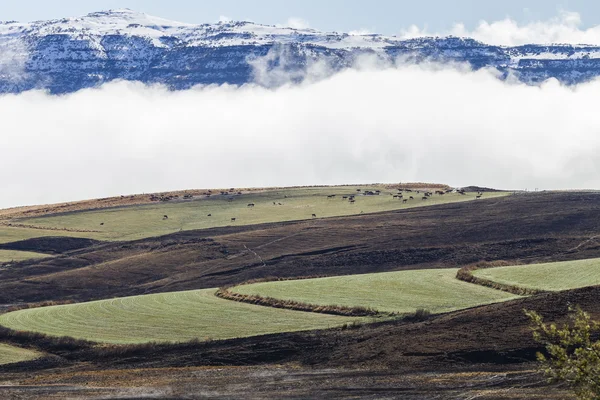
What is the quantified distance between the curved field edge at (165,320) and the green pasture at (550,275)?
15.3 metres

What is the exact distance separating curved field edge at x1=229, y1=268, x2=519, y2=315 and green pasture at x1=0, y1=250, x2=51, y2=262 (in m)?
53.9

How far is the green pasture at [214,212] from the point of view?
15812 centimetres

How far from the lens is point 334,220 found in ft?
489

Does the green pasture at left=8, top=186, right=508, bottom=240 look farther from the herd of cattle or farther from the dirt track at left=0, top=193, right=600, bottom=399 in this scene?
the dirt track at left=0, top=193, right=600, bottom=399

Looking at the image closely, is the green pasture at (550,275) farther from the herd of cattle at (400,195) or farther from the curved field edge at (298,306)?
the herd of cattle at (400,195)

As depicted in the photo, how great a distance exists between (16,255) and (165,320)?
70.1 m

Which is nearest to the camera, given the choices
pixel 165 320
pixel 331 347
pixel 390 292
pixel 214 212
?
pixel 331 347

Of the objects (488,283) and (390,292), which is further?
(488,283)

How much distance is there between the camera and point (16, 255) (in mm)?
138250

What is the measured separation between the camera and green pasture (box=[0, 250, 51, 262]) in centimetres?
13575

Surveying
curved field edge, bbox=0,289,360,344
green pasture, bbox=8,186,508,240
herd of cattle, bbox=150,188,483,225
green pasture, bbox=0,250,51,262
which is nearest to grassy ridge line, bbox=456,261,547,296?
curved field edge, bbox=0,289,360,344

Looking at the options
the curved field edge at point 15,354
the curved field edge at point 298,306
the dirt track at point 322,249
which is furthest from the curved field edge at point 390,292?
the dirt track at point 322,249

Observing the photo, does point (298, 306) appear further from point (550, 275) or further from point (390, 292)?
point (550, 275)

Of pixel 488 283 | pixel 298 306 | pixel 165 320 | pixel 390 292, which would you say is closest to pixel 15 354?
Answer: pixel 165 320
